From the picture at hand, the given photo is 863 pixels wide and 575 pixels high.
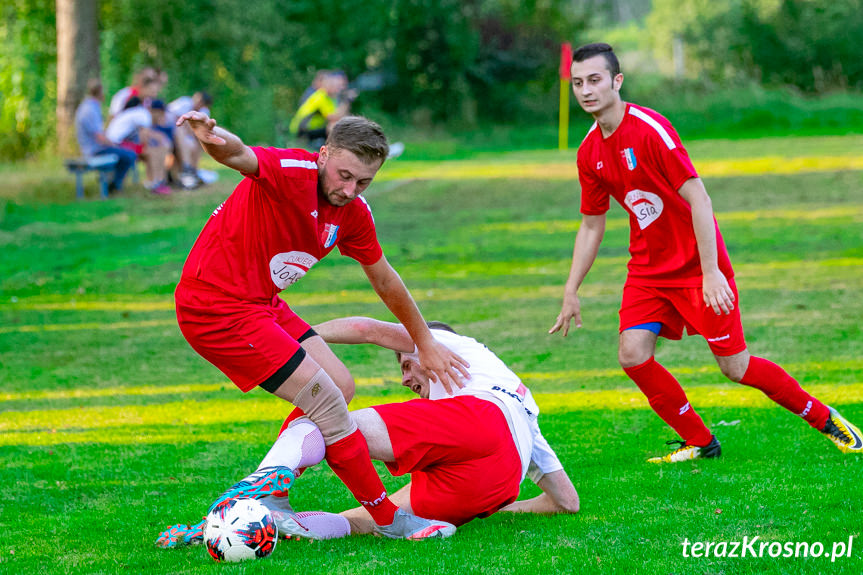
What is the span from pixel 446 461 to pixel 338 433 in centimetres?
54

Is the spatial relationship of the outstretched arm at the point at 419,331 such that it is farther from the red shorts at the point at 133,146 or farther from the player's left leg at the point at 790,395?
the red shorts at the point at 133,146

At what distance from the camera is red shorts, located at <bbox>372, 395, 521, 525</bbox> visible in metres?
4.80

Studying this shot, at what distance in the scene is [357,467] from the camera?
4.70 meters

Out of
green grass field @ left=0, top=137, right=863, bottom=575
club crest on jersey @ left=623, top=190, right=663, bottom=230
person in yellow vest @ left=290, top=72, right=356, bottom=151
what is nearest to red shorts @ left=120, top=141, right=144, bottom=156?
green grass field @ left=0, top=137, right=863, bottom=575

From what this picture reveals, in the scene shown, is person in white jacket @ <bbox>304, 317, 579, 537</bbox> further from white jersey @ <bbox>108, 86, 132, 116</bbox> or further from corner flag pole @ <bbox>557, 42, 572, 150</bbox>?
corner flag pole @ <bbox>557, 42, 572, 150</bbox>

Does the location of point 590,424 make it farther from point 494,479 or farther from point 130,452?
point 130,452

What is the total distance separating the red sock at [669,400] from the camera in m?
5.97

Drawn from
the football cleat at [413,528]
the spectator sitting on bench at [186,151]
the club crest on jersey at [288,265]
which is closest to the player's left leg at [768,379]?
the football cleat at [413,528]

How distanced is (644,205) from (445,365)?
5.32ft

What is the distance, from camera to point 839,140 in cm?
3197

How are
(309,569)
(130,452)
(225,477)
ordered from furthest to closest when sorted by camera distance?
(130,452)
(225,477)
(309,569)

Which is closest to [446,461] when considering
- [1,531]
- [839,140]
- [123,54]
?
[1,531]

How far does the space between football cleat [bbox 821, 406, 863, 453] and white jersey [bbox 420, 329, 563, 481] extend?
177 cm

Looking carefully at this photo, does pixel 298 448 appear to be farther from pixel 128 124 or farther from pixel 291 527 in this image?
pixel 128 124
